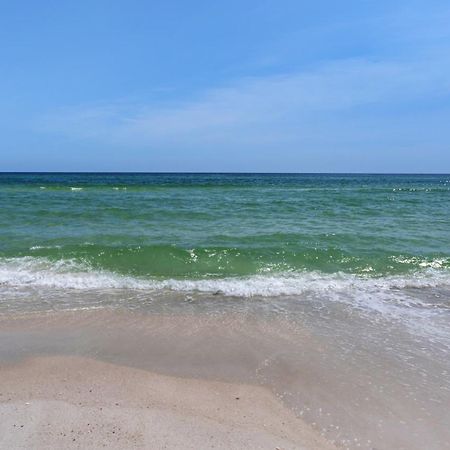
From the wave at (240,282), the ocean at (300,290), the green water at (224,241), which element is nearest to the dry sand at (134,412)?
the ocean at (300,290)

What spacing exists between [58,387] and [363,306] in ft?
15.1

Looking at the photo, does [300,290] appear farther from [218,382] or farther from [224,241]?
[224,241]

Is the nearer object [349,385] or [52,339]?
[349,385]

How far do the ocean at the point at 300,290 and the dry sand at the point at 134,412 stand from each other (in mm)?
340

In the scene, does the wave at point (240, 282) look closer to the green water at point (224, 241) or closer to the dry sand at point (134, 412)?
the green water at point (224, 241)

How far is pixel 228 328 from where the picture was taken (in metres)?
5.69

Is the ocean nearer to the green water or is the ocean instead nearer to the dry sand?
the green water

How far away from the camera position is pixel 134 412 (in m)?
3.56

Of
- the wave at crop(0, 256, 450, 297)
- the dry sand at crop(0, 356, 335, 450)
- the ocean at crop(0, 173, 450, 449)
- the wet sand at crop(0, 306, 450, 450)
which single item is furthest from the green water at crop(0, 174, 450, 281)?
the dry sand at crop(0, 356, 335, 450)

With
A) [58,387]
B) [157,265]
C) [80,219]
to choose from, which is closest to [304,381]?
[58,387]

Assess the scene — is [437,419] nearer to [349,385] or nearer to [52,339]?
[349,385]

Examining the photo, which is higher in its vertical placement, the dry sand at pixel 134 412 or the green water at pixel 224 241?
the green water at pixel 224 241

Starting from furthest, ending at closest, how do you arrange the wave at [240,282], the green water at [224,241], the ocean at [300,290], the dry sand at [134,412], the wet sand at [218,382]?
the green water at [224,241] < the wave at [240,282] < the ocean at [300,290] < the wet sand at [218,382] < the dry sand at [134,412]

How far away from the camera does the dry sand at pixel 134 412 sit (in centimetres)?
319
